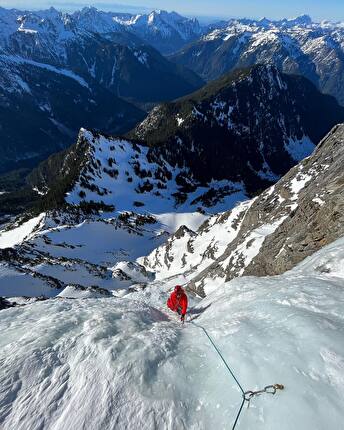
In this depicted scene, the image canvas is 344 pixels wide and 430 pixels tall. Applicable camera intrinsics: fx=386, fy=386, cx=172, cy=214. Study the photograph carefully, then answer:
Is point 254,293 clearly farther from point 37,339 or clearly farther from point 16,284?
point 16,284

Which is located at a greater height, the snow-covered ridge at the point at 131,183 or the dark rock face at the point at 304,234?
the snow-covered ridge at the point at 131,183

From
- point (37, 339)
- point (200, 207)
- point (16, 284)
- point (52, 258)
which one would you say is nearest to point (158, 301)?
point (37, 339)

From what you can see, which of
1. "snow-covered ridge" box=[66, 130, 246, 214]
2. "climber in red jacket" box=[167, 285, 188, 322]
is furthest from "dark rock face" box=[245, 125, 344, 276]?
"snow-covered ridge" box=[66, 130, 246, 214]

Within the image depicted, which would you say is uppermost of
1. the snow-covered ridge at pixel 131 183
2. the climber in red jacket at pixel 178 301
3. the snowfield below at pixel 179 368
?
the snow-covered ridge at pixel 131 183

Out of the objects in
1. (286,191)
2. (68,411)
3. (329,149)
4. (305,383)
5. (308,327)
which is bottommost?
(305,383)

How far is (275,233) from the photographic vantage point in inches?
1499

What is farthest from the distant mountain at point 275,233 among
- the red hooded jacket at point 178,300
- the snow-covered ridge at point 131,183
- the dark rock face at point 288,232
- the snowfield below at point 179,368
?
the snow-covered ridge at point 131,183

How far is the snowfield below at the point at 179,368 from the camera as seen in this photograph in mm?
11539

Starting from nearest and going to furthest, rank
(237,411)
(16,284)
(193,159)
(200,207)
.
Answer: (237,411) → (16,284) → (200,207) → (193,159)

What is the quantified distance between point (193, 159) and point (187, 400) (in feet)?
611

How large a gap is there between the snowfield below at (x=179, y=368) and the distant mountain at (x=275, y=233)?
6758 mm

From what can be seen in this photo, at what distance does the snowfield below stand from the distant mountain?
6.76 metres

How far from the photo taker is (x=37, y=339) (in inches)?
608

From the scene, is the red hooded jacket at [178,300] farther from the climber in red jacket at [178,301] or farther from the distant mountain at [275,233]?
the distant mountain at [275,233]
